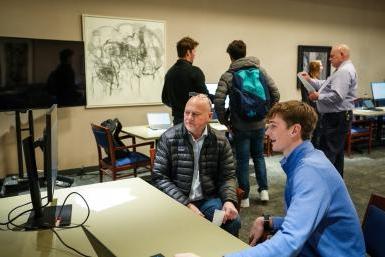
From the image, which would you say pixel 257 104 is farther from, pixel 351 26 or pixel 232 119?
pixel 351 26

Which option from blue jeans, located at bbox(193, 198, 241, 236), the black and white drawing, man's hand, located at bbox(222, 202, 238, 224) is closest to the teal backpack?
blue jeans, located at bbox(193, 198, 241, 236)

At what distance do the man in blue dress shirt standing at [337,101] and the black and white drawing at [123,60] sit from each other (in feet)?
7.00

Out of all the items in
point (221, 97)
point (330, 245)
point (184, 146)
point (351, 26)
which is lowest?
Answer: point (330, 245)

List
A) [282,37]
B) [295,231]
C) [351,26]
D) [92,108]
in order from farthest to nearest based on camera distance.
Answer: [351,26] < [282,37] < [92,108] < [295,231]

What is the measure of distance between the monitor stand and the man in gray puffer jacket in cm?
64

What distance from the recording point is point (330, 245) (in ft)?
4.41

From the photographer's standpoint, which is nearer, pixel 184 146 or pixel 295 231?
pixel 295 231

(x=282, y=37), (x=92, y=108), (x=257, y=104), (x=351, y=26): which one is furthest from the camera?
(x=351, y=26)

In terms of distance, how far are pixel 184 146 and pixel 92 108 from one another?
2.81 meters

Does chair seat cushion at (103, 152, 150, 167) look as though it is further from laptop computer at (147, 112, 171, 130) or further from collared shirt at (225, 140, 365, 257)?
collared shirt at (225, 140, 365, 257)

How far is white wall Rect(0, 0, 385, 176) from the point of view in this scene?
14.4ft

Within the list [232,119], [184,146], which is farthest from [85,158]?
[184,146]

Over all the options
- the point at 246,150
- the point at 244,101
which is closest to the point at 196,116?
the point at 244,101

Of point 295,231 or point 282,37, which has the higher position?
point 282,37
